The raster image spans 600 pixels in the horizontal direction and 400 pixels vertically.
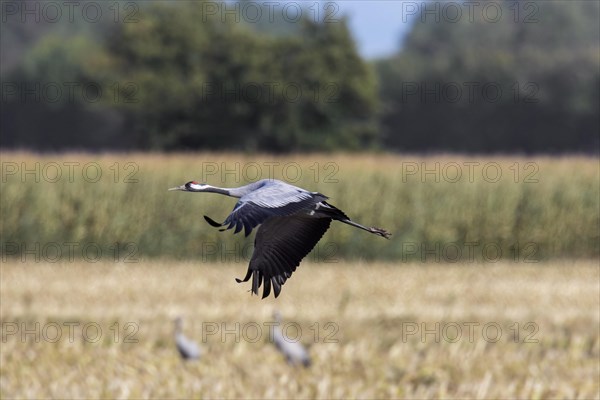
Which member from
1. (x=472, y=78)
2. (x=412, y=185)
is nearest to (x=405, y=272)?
(x=412, y=185)

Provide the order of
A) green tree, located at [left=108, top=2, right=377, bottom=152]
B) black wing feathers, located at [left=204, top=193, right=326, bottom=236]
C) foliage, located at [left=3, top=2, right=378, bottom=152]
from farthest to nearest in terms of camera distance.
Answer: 1. foliage, located at [left=3, top=2, right=378, bottom=152]
2. green tree, located at [left=108, top=2, right=377, bottom=152]
3. black wing feathers, located at [left=204, top=193, right=326, bottom=236]

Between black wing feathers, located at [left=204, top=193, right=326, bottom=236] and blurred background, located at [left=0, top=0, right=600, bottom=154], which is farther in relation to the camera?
blurred background, located at [left=0, top=0, right=600, bottom=154]

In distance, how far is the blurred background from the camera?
5975 centimetres

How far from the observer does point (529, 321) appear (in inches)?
634

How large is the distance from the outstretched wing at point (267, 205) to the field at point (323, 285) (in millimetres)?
5267

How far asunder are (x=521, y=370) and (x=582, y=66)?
78.7m

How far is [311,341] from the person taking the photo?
14453 millimetres

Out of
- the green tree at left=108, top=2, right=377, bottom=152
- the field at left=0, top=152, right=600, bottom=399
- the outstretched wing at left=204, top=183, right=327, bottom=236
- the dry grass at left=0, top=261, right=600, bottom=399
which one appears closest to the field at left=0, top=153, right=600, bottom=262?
the field at left=0, top=152, right=600, bottom=399

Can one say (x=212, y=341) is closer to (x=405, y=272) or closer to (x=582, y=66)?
(x=405, y=272)

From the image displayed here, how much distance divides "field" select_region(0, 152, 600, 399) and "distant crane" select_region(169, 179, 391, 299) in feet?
16.1

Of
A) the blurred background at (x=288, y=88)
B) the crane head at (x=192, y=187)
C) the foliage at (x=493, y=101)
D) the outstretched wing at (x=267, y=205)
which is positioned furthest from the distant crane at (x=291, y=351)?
the foliage at (x=493, y=101)

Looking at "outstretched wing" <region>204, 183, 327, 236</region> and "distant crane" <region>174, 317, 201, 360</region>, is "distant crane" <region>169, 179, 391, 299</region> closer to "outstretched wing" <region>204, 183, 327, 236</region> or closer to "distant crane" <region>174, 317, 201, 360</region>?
"outstretched wing" <region>204, 183, 327, 236</region>

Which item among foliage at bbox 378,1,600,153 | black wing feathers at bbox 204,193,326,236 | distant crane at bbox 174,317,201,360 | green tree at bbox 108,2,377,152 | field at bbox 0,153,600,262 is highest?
black wing feathers at bbox 204,193,326,236

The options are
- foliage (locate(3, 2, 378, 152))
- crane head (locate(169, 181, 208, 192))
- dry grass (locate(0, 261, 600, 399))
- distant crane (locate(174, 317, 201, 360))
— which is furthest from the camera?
foliage (locate(3, 2, 378, 152))
